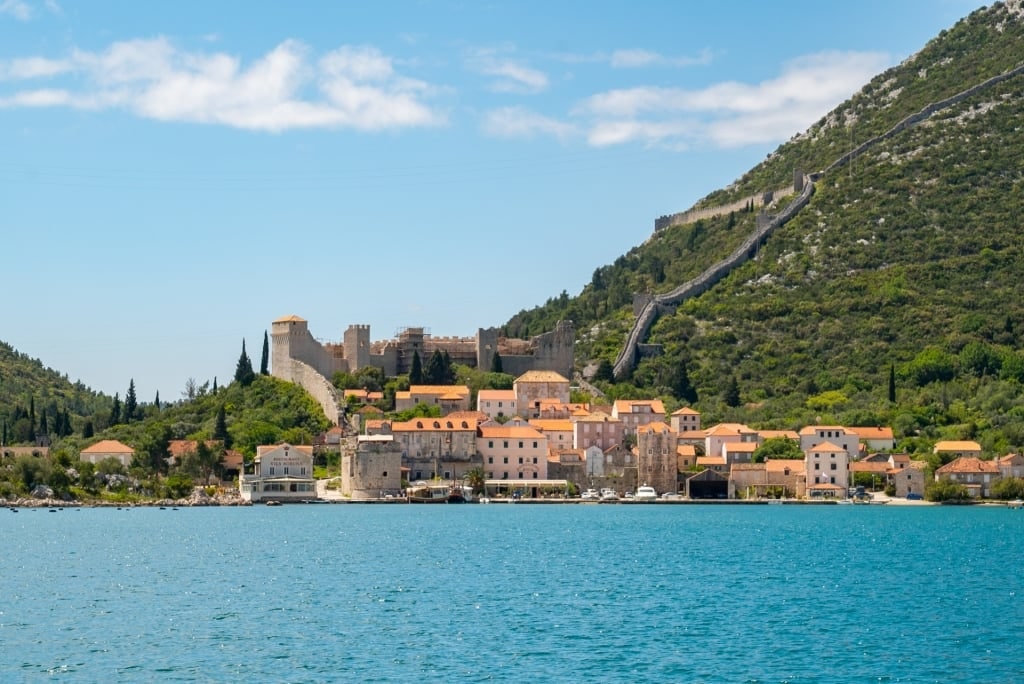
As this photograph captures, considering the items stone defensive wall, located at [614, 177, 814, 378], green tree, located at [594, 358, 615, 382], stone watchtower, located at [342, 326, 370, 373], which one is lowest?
green tree, located at [594, 358, 615, 382]

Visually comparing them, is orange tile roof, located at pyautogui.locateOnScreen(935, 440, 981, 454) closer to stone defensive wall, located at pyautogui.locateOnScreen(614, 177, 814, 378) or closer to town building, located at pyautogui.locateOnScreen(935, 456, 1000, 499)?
town building, located at pyautogui.locateOnScreen(935, 456, 1000, 499)

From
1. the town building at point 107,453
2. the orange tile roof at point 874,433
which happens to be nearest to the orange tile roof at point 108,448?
the town building at point 107,453

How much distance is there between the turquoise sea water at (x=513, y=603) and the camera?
91.8 feet

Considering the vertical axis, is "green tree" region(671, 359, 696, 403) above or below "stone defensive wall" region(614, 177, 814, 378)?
below

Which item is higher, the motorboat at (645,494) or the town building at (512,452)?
the town building at (512,452)

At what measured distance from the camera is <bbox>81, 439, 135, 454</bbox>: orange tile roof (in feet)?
268

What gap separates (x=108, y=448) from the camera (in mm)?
82125

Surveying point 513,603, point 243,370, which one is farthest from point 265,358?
point 513,603

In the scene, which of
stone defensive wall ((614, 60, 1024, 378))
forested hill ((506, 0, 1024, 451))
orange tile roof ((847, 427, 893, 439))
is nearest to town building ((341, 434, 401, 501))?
forested hill ((506, 0, 1024, 451))

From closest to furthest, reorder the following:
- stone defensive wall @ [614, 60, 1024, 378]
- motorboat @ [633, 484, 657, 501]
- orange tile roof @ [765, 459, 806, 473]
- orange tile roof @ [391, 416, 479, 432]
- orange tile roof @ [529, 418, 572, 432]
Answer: orange tile roof @ [765, 459, 806, 473]
motorboat @ [633, 484, 657, 501]
orange tile roof @ [391, 416, 479, 432]
orange tile roof @ [529, 418, 572, 432]
stone defensive wall @ [614, 60, 1024, 378]

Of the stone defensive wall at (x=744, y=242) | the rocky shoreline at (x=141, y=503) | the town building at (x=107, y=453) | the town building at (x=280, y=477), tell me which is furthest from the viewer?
the stone defensive wall at (x=744, y=242)

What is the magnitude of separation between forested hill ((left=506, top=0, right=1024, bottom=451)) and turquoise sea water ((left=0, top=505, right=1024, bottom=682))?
27.1 m

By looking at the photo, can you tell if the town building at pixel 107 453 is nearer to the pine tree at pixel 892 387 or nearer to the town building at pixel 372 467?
the town building at pixel 372 467

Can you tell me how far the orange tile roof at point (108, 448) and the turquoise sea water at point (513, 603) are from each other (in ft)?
62.9
